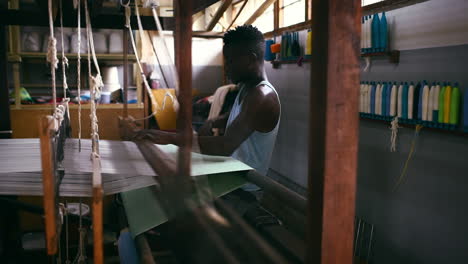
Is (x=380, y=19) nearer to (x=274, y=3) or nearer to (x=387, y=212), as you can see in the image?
(x=387, y=212)

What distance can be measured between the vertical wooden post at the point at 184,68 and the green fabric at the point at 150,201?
0.12 meters

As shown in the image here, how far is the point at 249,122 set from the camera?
89.7 inches

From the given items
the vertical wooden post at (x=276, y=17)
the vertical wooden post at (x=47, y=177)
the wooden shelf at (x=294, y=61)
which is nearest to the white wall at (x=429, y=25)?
the wooden shelf at (x=294, y=61)

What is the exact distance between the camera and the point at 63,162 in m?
1.70

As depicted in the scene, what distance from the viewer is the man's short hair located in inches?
105

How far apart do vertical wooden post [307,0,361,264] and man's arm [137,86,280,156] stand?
1.46 metres

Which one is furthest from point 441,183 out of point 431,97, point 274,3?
point 274,3

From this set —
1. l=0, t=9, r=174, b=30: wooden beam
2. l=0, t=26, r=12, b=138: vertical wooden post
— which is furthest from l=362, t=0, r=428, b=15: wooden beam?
l=0, t=26, r=12, b=138: vertical wooden post

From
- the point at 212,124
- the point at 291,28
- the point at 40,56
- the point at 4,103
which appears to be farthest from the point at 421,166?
the point at 40,56

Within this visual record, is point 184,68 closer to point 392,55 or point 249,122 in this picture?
point 249,122

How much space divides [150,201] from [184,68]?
0.67 m

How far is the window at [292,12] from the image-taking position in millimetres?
5137

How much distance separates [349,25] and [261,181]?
1197 millimetres

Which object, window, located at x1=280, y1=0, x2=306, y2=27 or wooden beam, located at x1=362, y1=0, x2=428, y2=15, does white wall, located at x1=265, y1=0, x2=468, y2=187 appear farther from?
window, located at x1=280, y1=0, x2=306, y2=27
